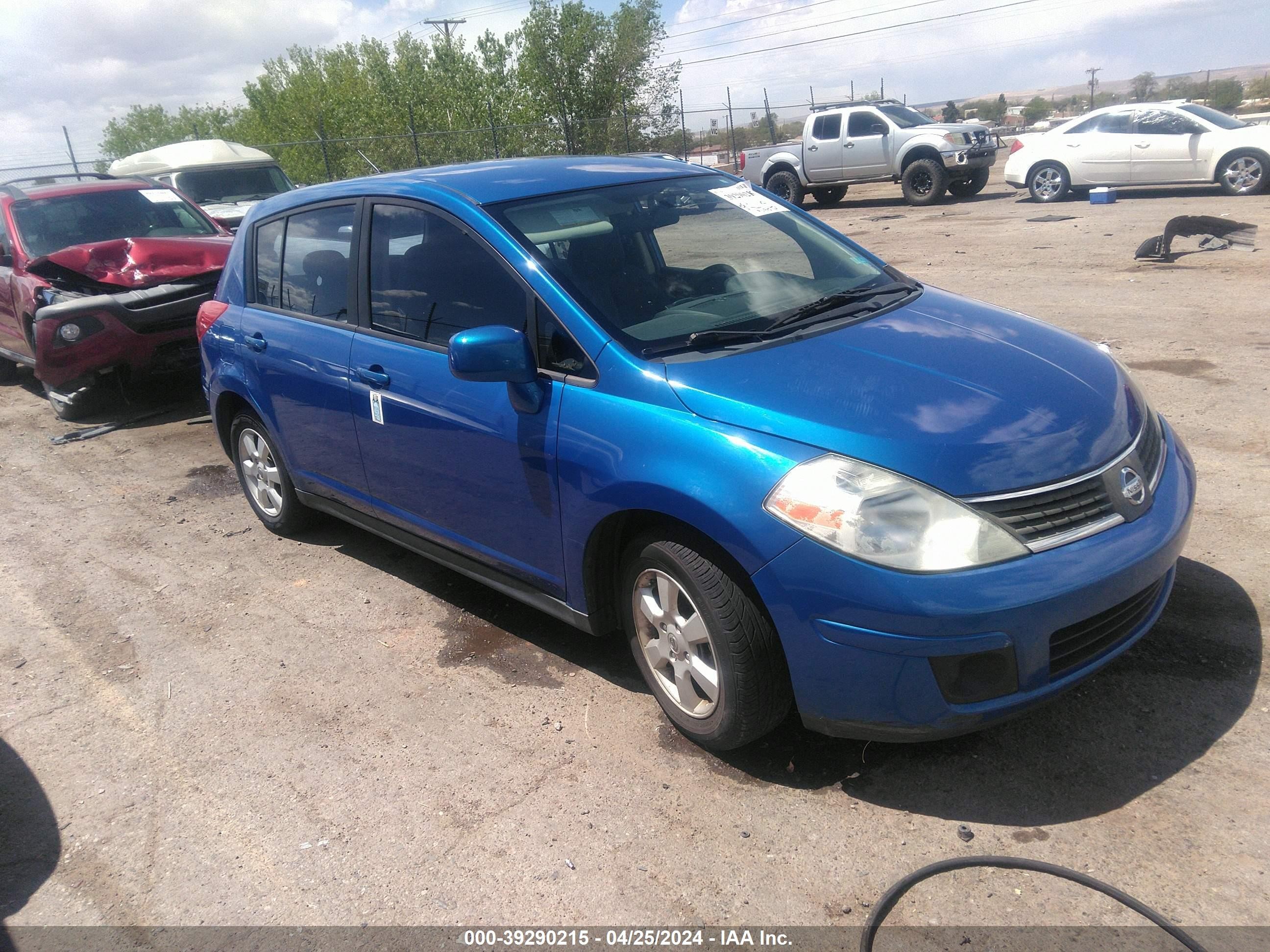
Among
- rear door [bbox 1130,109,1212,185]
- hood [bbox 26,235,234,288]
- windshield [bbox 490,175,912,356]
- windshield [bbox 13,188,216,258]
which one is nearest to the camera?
windshield [bbox 490,175,912,356]

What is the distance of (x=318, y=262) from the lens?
14.7 ft

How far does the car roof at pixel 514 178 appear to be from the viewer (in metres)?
3.80

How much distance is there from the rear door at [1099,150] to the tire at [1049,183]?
5.3 inches

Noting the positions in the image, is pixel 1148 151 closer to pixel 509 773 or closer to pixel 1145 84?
pixel 509 773

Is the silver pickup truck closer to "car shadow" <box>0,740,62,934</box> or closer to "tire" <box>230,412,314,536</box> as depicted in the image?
"tire" <box>230,412,314,536</box>

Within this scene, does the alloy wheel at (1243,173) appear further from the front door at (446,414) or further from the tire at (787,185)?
the front door at (446,414)

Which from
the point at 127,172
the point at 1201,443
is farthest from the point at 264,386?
the point at 127,172

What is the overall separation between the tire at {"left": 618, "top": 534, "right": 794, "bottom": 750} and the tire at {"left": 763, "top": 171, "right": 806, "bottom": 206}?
18.5 metres

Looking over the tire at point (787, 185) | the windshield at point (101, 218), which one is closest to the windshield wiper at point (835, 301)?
the windshield at point (101, 218)

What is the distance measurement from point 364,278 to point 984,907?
128 inches

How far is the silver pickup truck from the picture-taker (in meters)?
18.3

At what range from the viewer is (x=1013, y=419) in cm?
279

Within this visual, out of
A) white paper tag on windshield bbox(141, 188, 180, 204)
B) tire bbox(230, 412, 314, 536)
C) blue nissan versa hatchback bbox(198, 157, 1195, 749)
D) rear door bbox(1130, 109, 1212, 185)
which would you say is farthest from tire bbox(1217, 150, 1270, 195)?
tire bbox(230, 412, 314, 536)

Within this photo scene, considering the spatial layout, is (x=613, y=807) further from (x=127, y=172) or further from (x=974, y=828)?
(x=127, y=172)
